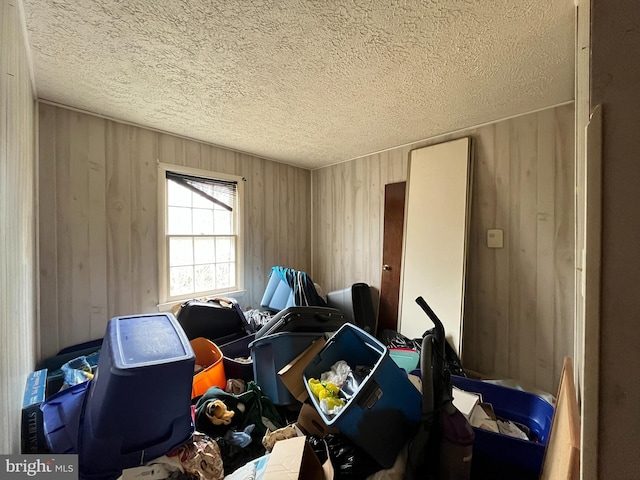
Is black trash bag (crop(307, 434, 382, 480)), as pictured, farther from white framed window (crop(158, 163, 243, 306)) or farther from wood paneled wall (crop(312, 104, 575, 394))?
white framed window (crop(158, 163, 243, 306))

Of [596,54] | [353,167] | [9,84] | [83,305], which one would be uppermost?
[353,167]

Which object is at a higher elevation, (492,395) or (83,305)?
(83,305)

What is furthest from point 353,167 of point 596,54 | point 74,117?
point 596,54

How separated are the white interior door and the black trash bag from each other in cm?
160

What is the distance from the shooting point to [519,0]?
114 cm

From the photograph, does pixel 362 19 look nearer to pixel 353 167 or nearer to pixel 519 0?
pixel 519 0

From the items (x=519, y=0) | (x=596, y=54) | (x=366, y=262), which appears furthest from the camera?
(x=366, y=262)

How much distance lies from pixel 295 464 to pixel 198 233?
2458 mm

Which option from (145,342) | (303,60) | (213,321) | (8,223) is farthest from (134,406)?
(303,60)

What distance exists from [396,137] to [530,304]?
2.00m

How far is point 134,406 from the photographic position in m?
1.04

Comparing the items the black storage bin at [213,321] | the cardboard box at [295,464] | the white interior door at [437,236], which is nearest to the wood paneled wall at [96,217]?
the black storage bin at [213,321]

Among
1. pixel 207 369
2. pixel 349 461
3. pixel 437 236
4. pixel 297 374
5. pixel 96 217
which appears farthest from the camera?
pixel 437 236

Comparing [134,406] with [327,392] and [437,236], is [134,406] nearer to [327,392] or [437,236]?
[327,392]
